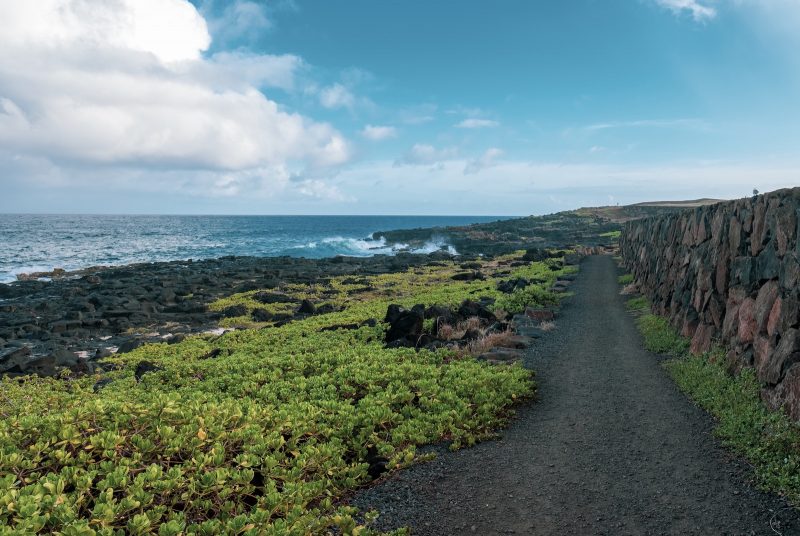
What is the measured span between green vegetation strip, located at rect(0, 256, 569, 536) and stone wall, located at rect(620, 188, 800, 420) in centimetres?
462

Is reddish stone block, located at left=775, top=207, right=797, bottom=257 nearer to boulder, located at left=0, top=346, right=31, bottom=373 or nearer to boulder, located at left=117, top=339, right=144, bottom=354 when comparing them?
boulder, located at left=117, top=339, right=144, bottom=354

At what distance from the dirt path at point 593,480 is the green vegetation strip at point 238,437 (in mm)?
593

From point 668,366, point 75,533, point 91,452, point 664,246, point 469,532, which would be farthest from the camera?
point 664,246

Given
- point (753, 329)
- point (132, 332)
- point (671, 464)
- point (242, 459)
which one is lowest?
point (132, 332)

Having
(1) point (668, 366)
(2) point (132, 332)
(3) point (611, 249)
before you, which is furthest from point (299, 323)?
(3) point (611, 249)

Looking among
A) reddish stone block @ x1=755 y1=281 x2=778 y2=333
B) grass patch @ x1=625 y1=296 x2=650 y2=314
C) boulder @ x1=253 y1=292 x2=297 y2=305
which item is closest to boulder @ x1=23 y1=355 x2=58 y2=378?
boulder @ x1=253 y1=292 x2=297 y2=305

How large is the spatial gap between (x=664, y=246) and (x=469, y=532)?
62.1ft

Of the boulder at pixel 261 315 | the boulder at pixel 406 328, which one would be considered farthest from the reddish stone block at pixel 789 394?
the boulder at pixel 261 315

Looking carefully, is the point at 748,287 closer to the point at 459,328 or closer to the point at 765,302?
the point at 765,302

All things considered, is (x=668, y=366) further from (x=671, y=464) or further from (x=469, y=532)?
(x=469, y=532)

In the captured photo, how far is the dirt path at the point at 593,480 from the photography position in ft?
20.9

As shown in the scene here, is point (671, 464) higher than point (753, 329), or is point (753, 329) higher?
point (753, 329)

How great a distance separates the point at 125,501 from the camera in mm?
5527

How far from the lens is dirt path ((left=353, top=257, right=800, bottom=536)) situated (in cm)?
638
